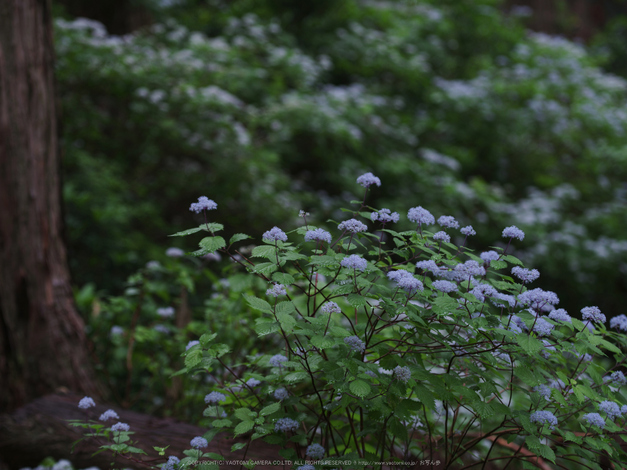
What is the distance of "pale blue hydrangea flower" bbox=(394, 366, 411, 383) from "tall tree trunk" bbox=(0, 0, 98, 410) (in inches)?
79.7

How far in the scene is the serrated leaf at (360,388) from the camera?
3.58 feet

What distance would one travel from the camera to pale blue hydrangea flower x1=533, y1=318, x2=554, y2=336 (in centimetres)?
115

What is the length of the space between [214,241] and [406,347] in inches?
25.6

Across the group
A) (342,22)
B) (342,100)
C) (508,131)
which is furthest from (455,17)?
(342,100)

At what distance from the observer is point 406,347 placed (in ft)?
4.70

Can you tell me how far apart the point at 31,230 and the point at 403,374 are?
2.21 metres

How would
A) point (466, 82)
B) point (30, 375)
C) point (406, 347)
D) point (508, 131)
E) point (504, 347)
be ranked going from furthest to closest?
1. point (466, 82)
2. point (508, 131)
3. point (30, 375)
4. point (406, 347)
5. point (504, 347)

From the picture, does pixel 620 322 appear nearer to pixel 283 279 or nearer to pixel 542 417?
pixel 542 417

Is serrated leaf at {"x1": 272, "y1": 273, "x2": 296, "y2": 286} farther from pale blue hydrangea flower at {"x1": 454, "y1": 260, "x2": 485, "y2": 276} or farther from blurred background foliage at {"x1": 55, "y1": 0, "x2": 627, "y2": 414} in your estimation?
blurred background foliage at {"x1": 55, "y1": 0, "x2": 627, "y2": 414}

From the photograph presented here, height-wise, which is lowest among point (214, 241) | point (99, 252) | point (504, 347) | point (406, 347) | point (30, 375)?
point (99, 252)

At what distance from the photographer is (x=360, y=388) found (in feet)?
3.63

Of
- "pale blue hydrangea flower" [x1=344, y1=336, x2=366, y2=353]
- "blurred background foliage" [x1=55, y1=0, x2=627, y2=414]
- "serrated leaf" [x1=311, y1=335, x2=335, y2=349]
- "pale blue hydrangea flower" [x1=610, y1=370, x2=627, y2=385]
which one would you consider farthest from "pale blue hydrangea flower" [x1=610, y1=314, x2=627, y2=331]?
"blurred background foliage" [x1=55, y1=0, x2=627, y2=414]

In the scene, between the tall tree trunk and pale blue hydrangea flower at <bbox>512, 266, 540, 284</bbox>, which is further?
the tall tree trunk

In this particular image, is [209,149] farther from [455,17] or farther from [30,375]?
[455,17]
